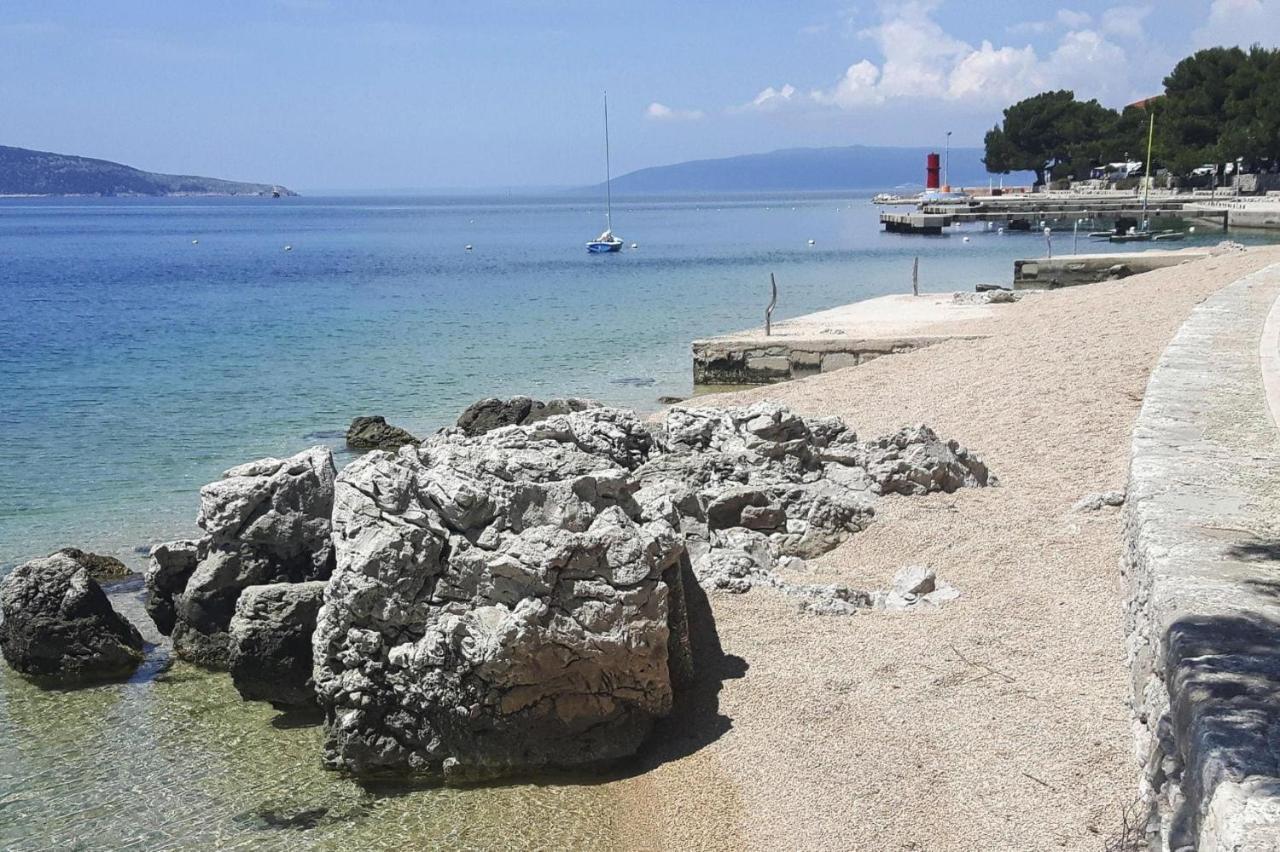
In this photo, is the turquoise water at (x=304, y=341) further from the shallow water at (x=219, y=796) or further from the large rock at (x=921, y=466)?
the large rock at (x=921, y=466)

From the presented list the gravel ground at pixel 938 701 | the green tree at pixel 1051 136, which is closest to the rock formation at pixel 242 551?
the gravel ground at pixel 938 701

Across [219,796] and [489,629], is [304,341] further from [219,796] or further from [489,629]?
[489,629]

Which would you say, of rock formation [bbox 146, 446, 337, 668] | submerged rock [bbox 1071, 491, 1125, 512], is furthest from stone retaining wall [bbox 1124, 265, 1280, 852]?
rock formation [bbox 146, 446, 337, 668]

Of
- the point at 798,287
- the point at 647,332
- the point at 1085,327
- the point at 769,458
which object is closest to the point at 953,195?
the point at 798,287

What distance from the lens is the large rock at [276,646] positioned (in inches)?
329

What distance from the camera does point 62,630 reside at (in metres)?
9.33

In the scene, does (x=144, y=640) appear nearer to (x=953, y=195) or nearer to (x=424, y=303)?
(x=424, y=303)

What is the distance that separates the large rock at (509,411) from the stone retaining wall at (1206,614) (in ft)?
21.9

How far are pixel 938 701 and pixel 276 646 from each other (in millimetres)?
4702

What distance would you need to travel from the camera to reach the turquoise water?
1697 centimetres

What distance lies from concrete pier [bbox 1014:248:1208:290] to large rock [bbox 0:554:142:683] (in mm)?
31119

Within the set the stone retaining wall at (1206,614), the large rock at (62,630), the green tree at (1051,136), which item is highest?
the green tree at (1051,136)

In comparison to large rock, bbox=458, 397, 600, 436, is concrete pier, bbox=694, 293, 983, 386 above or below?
below

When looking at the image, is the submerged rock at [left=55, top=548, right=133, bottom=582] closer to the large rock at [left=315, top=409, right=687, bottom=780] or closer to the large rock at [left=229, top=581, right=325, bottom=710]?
the large rock at [left=229, top=581, right=325, bottom=710]
